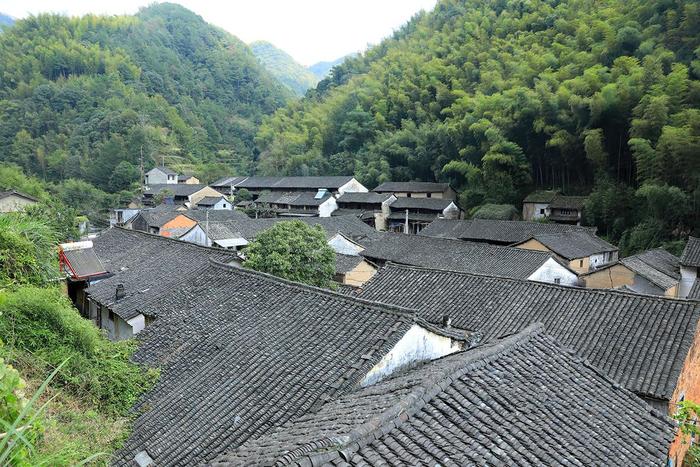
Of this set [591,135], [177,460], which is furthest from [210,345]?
[591,135]

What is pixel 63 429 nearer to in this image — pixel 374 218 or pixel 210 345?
pixel 210 345

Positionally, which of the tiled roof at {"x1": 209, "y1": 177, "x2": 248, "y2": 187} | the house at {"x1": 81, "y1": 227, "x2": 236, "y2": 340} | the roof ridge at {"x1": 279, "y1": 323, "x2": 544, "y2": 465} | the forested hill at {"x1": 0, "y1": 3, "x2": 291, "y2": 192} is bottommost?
the tiled roof at {"x1": 209, "y1": 177, "x2": 248, "y2": 187}

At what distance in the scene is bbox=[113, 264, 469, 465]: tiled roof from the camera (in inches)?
230

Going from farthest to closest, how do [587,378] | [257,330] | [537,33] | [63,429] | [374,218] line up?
1. [537,33]
2. [374,218]
3. [257,330]
4. [587,378]
5. [63,429]

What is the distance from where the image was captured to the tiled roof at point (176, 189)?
5174cm

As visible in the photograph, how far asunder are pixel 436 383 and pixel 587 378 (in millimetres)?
2631

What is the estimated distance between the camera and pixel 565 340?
9469mm

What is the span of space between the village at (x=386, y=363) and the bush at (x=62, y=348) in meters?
0.52

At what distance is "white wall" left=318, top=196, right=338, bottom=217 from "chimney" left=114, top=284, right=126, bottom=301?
114 ft

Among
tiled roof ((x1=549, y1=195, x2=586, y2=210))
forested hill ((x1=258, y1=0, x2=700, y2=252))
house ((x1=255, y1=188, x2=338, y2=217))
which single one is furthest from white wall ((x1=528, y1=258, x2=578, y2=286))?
house ((x1=255, y1=188, x2=338, y2=217))

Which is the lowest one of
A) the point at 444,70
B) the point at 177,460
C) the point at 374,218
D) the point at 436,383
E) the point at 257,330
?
the point at 374,218

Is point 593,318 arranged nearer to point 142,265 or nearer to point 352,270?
point 142,265

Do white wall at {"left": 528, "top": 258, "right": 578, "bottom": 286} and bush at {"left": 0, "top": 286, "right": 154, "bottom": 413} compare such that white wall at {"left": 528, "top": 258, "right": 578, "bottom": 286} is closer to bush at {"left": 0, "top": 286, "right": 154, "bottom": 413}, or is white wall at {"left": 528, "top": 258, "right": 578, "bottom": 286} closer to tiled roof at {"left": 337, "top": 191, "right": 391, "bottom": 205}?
bush at {"left": 0, "top": 286, "right": 154, "bottom": 413}

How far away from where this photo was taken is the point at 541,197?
34.6 meters
